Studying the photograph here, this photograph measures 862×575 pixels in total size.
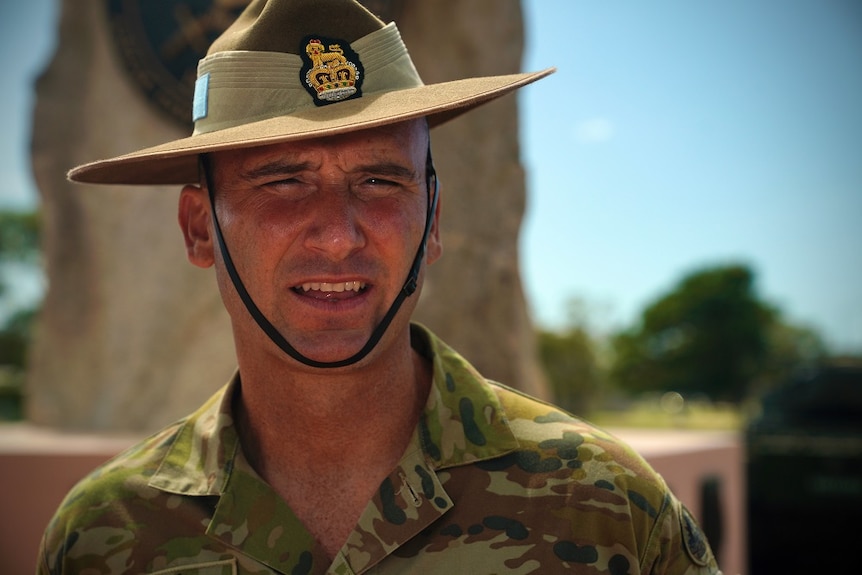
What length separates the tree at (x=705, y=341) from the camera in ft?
161

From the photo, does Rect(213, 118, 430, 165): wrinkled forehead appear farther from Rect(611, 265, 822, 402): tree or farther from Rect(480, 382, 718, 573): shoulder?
Rect(611, 265, 822, 402): tree

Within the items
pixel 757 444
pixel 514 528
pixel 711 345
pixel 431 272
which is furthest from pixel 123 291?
pixel 711 345

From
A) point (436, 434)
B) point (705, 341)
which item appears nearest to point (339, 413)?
point (436, 434)

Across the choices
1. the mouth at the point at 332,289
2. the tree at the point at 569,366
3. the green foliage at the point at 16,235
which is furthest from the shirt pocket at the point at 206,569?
the green foliage at the point at 16,235

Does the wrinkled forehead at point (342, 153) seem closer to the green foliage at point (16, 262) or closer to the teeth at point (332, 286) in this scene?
the teeth at point (332, 286)

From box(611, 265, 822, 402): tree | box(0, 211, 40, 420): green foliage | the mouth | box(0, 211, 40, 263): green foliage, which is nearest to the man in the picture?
the mouth

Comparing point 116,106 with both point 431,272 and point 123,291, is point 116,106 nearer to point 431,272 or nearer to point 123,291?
point 123,291

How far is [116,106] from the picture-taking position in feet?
16.6

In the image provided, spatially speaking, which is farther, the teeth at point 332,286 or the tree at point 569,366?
the tree at point 569,366

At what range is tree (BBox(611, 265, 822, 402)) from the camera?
161 ft

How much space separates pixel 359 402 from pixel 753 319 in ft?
172

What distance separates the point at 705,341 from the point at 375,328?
51.4 metres

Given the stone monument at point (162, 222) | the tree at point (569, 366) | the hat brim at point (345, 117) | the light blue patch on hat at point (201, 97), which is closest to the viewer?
the hat brim at point (345, 117)

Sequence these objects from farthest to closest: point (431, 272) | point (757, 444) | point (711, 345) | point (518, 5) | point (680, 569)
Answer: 1. point (711, 345)
2. point (757, 444)
3. point (518, 5)
4. point (431, 272)
5. point (680, 569)
